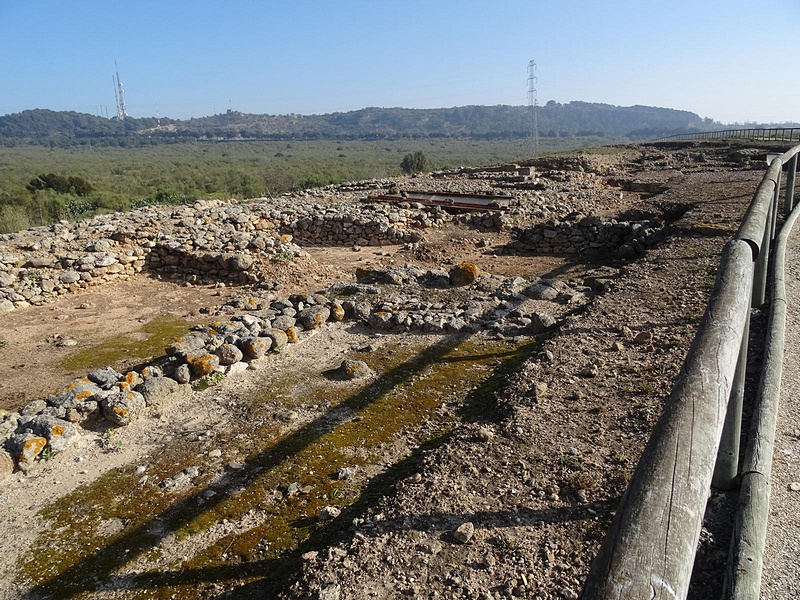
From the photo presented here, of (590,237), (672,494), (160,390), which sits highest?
(672,494)

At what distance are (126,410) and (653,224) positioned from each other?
1274 centimetres

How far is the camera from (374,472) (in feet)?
15.9

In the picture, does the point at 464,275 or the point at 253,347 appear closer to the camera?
the point at 253,347

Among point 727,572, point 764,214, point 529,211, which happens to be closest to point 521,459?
point 727,572

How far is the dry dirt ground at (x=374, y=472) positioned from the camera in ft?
10.7

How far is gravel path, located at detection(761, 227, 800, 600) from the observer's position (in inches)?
103

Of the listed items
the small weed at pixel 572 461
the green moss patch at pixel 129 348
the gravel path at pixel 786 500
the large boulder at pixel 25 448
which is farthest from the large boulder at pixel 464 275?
the large boulder at pixel 25 448

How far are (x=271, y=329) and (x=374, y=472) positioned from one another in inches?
139

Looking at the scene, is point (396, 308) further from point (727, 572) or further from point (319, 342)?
point (727, 572)

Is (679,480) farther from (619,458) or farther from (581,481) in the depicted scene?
(619,458)

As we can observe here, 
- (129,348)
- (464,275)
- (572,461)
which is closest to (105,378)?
(129,348)

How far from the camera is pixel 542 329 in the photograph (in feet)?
24.7

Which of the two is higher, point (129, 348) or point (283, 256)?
point (283, 256)

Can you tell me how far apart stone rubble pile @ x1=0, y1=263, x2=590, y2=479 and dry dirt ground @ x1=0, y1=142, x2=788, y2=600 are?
203mm
